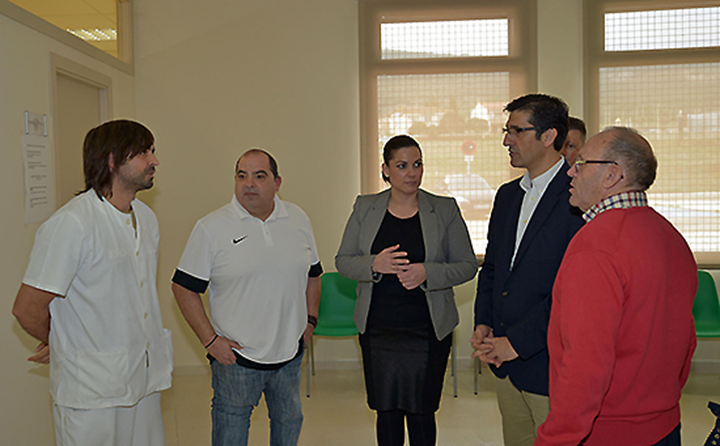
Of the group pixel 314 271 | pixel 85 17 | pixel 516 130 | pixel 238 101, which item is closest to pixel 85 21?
pixel 85 17

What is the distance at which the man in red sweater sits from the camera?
135 centimetres

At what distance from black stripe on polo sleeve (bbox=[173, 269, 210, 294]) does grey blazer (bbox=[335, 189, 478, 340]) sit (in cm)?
69

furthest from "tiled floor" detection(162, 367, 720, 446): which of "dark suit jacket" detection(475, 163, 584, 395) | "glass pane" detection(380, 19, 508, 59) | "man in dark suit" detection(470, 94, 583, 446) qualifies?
"glass pane" detection(380, 19, 508, 59)

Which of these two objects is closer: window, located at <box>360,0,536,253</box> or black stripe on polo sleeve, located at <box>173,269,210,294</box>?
black stripe on polo sleeve, located at <box>173,269,210,294</box>

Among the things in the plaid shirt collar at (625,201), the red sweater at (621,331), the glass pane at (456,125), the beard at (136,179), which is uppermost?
the glass pane at (456,125)

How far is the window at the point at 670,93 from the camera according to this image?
4531 mm

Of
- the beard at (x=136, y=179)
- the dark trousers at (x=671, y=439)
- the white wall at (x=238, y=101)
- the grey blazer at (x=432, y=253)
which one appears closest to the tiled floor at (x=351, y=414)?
the white wall at (x=238, y=101)

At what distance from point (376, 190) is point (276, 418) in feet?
8.59

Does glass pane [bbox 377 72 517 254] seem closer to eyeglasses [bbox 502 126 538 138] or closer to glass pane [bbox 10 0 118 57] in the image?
glass pane [bbox 10 0 118 57]

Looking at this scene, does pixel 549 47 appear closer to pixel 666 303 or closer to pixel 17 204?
pixel 666 303

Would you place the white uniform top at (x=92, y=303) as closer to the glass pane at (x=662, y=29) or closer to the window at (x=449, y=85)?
the window at (x=449, y=85)

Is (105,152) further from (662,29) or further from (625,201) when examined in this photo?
(662,29)

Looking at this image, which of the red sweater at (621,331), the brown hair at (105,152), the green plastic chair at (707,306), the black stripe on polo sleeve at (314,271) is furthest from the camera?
the green plastic chair at (707,306)

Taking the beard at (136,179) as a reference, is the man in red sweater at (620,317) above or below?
below
